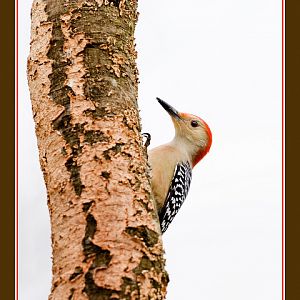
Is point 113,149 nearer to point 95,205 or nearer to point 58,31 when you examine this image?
point 95,205

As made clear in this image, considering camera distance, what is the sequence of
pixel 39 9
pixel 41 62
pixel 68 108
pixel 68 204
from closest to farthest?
1. pixel 68 204
2. pixel 68 108
3. pixel 41 62
4. pixel 39 9

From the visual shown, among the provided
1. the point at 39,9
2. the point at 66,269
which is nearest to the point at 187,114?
the point at 39,9

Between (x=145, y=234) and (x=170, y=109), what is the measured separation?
3598mm

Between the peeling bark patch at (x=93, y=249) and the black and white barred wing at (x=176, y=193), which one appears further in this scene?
the black and white barred wing at (x=176, y=193)

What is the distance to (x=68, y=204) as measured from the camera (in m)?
2.81

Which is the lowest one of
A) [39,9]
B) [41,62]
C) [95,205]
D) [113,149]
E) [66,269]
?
[66,269]

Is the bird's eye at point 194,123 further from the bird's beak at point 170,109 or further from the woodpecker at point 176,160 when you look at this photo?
the bird's beak at point 170,109

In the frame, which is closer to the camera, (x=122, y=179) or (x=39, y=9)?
(x=122, y=179)

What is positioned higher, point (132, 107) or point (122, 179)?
point (132, 107)

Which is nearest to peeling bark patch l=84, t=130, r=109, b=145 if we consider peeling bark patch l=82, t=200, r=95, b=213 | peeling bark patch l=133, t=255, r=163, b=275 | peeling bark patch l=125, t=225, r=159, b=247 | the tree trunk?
the tree trunk

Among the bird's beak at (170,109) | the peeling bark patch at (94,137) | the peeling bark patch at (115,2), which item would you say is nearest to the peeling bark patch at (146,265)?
the peeling bark patch at (94,137)

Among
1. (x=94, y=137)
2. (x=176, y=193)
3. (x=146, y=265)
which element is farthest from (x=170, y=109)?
(x=146, y=265)

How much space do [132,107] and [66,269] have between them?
0.97 m

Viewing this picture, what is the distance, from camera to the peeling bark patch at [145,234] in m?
Answer: 2.70
